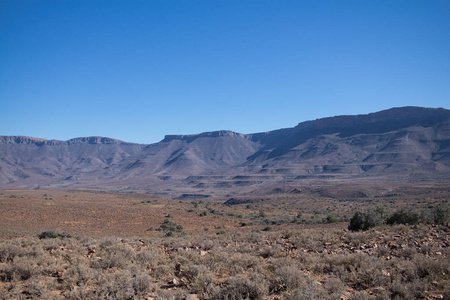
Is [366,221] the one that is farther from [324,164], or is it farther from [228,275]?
[324,164]

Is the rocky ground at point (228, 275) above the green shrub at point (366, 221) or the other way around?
above

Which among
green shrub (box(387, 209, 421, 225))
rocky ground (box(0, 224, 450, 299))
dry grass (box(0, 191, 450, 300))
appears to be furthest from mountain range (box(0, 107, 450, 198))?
rocky ground (box(0, 224, 450, 299))

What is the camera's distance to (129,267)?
7539 mm

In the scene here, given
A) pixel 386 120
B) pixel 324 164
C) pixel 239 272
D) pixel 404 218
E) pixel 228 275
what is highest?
pixel 386 120

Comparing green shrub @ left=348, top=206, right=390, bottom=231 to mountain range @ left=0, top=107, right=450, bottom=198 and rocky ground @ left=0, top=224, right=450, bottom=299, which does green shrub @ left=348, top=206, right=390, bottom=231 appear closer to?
rocky ground @ left=0, top=224, right=450, bottom=299

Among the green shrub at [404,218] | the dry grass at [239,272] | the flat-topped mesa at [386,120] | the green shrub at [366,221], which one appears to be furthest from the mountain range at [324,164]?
the dry grass at [239,272]

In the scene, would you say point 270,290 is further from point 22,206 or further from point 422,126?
point 422,126

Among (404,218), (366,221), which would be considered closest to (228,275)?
(366,221)

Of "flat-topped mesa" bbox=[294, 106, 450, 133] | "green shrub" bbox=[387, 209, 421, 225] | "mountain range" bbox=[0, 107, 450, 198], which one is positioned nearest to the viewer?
"green shrub" bbox=[387, 209, 421, 225]

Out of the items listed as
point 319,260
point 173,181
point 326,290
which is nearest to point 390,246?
point 319,260

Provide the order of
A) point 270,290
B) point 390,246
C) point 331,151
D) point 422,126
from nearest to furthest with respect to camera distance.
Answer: point 270,290 < point 390,246 < point 422,126 < point 331,151

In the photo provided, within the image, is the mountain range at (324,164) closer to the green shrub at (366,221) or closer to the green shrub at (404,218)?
the green shrub at (366,221)

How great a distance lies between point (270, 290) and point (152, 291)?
252cm

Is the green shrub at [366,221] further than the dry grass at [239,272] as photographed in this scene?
A: Yes
